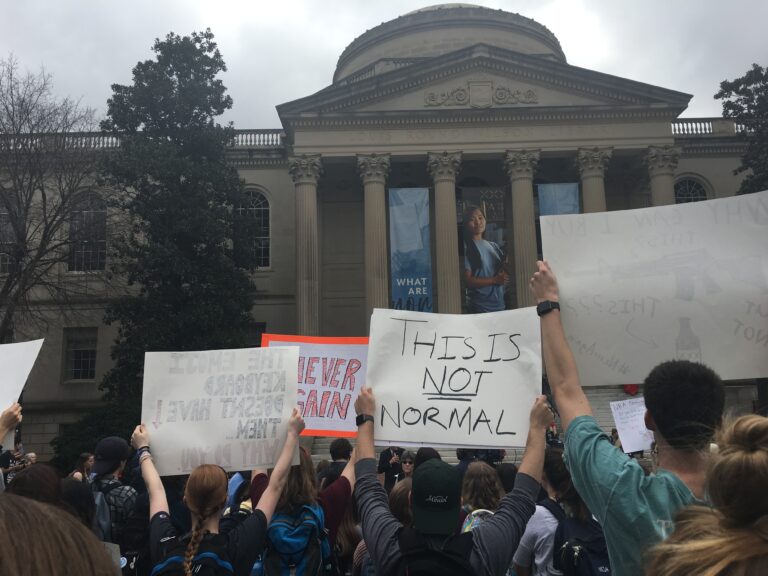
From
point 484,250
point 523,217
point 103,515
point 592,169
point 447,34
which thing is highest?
point 447,34

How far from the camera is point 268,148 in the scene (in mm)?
39812

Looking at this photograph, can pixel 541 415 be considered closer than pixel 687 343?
Yes

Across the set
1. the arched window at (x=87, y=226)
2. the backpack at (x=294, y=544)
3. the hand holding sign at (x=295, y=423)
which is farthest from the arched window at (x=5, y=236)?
the backpack at (x=294, y=544)

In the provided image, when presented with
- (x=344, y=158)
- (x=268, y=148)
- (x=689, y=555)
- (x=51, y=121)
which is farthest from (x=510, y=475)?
(x=268, y=148)

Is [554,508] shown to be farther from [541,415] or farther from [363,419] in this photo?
[363,419]

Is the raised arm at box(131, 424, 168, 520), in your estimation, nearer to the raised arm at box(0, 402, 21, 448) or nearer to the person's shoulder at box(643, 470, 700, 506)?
the raised arm at box(0, 402, 21, 448)

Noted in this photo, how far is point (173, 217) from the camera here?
28.8m

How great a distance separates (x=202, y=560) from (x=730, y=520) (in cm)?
263

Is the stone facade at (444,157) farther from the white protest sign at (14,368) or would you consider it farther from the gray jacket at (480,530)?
the gray jacket at (480,530)

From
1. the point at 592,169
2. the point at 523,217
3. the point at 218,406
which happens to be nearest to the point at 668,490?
the point at 218,406

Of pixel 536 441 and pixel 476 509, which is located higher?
pixel 536 441

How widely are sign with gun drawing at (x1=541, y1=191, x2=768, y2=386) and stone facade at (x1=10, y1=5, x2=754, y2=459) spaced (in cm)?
2727

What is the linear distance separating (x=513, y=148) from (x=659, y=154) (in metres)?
6.86

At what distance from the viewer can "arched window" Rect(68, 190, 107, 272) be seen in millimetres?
28966
